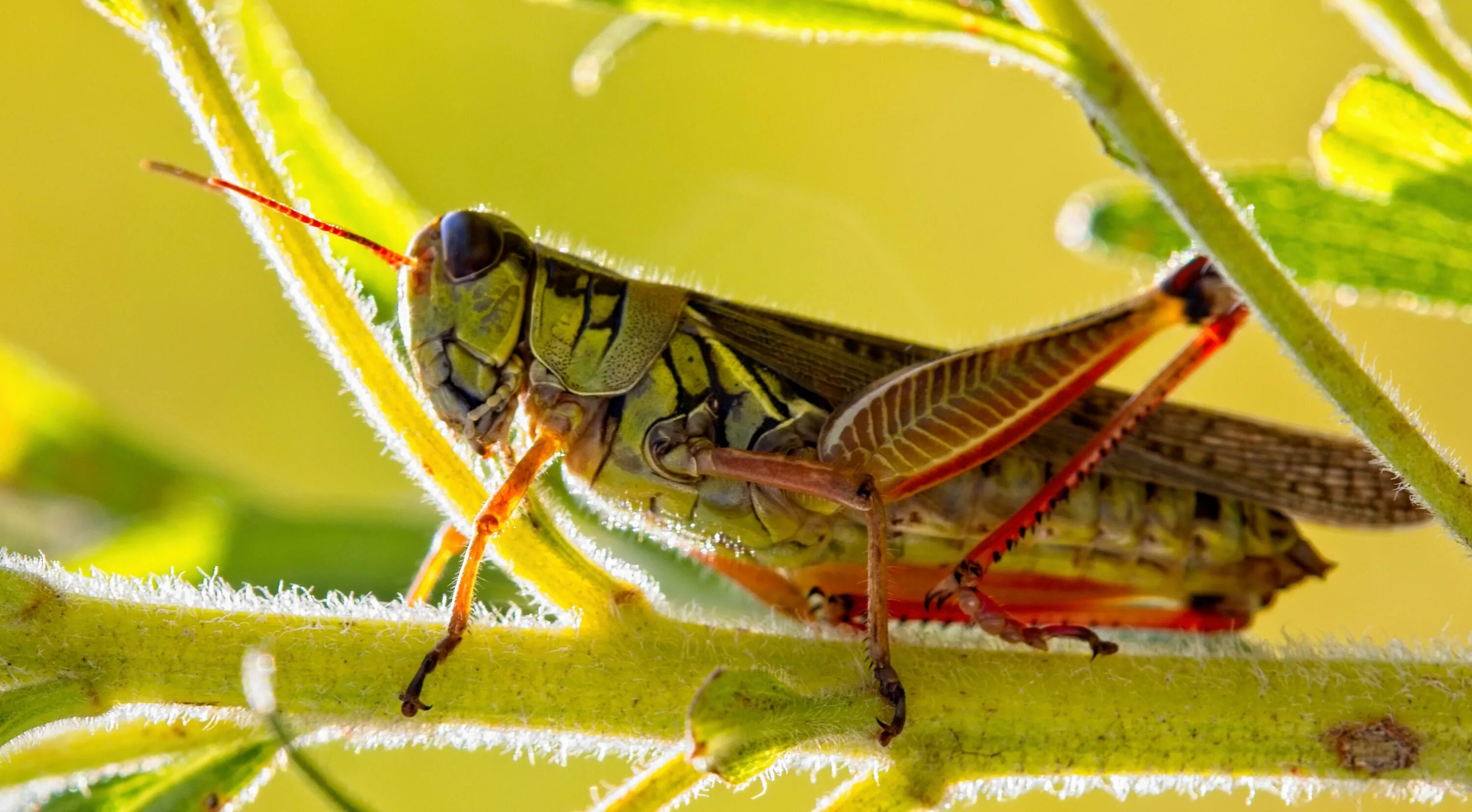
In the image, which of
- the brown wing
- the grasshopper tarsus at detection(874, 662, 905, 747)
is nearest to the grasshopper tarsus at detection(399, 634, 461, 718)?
the grasshopper tarsus at detection(874, 662, 905, 747)

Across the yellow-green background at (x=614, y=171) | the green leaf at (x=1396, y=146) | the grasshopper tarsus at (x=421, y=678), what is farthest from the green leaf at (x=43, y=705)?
the yellow-green background at (x=614, y=171)

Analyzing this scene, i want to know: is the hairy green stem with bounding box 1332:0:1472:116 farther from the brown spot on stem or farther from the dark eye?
the dark eye

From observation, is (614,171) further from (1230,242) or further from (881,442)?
(1230,242)

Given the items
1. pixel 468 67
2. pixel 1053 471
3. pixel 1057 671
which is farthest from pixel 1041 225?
pixel 1057 671

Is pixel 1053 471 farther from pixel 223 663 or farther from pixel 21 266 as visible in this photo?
pixel 21 266

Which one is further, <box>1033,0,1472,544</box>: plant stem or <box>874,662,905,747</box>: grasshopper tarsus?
<box>874,662,905,747</box>: grasshopper tarsus

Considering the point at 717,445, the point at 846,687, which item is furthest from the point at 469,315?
the point at 846,687
